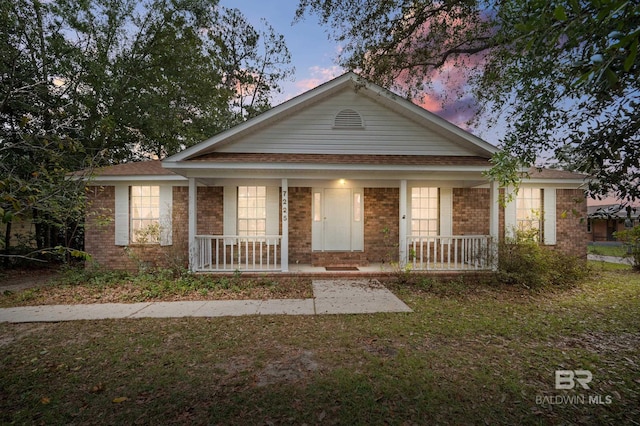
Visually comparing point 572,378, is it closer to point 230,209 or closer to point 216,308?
point 216,308

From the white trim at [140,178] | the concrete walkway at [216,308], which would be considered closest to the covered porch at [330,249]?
the white trim at [140,178]

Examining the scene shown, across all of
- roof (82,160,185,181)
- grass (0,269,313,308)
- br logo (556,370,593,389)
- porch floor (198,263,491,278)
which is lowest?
br logo (556,370,593,389)

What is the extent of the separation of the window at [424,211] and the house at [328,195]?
0.11ft

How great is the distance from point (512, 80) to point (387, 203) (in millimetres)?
6104

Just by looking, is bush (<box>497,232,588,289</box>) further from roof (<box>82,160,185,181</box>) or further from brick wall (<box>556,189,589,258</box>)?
roof (<box>82,160,185,181</box>)

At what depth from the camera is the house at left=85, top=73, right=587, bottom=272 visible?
26.5 ft

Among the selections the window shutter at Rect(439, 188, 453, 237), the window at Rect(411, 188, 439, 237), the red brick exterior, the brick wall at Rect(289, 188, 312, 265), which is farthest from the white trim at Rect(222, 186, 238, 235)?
the window shutter at Rect(439, 188, 453, 237)

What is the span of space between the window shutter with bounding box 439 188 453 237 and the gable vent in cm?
366

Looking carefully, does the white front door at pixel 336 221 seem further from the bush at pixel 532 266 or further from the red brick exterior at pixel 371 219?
the bush at pixel 532 266

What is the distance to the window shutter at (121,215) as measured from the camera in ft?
29.9

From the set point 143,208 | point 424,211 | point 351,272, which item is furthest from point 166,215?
point 424,211

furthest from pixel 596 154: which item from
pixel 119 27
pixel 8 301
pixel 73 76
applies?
pixel 119 27

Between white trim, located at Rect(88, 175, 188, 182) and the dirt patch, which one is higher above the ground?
white trim, located at Rect(88, 175, 188, 182)

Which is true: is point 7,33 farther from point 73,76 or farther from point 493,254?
point 493,254
